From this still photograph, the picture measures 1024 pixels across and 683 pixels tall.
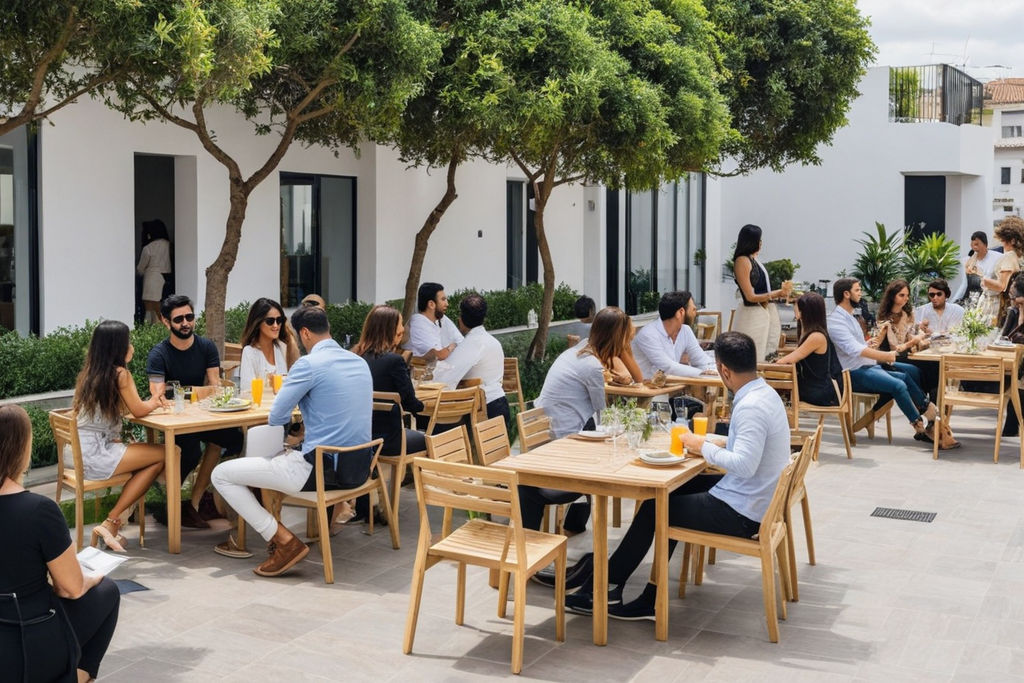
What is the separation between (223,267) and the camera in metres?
9.17

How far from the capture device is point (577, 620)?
5.95m

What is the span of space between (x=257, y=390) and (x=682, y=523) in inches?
122

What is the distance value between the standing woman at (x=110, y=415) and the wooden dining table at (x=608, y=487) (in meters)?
2.36

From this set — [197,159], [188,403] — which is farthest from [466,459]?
[197,159]

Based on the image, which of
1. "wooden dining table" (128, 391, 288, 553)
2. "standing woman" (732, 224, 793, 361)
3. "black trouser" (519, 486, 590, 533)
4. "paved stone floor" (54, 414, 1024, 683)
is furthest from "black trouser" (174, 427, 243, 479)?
"standing woman" (732, 224, 793, 361)

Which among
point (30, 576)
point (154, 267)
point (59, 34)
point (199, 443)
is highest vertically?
point (59, 34)

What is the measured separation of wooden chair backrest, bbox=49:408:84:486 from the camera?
6.64 m

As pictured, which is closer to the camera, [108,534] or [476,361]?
[108,534]

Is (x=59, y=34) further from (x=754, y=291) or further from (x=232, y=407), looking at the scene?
(x=754, y=291)

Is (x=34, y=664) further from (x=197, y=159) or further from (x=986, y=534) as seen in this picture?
(x=197, y=159)

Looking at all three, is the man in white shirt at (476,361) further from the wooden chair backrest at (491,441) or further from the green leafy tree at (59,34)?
the green leafy tree at (59,34)

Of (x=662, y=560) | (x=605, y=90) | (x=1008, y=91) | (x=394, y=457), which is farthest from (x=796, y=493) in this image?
(x=1008, y=91)

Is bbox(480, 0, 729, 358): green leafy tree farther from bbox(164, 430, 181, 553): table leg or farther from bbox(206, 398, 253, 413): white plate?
bbox(164, 430, 181, 553): table leg

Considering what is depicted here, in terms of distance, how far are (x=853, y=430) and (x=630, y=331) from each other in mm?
4545
